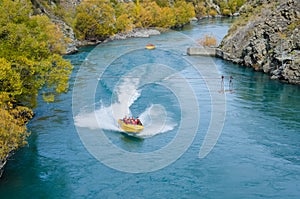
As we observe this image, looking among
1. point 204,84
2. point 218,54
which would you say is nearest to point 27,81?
point 204,84

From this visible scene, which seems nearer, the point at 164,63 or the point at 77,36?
the point at 164,63

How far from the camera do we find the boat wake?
46.3m

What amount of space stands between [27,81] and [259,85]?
4209 cm

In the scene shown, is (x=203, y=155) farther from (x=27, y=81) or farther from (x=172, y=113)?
(x=27, y=81)

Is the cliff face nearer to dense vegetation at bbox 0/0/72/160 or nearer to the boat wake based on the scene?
the boat wake

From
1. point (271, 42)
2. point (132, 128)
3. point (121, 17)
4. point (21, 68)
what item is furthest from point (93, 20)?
point (21, 68)

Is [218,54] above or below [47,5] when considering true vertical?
below

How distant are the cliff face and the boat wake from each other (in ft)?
96.4

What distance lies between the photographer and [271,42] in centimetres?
7719

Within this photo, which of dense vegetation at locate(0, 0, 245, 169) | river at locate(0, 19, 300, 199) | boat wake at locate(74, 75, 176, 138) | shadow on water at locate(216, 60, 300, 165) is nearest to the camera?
dense vegetation at locate(0, 0, 245, 169)

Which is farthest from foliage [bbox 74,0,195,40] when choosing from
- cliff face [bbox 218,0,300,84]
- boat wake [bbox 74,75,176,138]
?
boat wake [bbox 74,75,176,138]

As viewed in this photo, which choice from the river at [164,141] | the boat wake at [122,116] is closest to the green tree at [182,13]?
the river at [164,141]

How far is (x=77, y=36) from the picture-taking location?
116000mm

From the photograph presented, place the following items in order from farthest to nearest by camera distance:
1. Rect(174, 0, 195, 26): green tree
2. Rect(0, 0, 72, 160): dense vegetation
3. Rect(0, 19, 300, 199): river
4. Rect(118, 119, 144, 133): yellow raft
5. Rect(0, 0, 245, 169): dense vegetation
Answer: Rect(174, 0, 195, 26): green tree, Rect(118, 119, 144, 133): yellow raft, Rect(0, 0, 72, 160): dense vegetation, Rect(0, 19, 300, 199): river, Rect(0, 0, 245, 169): dense vegetation
